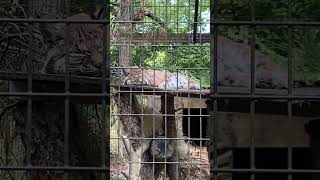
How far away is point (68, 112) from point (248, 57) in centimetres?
39

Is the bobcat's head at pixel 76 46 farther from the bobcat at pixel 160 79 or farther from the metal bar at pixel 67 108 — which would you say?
the bobcat at pixel 160 79

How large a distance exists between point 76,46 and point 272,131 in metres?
0.46

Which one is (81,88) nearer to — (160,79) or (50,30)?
(50,30)

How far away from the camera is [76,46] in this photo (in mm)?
1325

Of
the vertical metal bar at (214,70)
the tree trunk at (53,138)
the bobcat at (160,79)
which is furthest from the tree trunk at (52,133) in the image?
the bobcat at (160,79)

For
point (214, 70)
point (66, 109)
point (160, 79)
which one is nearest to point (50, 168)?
point (66, 109)

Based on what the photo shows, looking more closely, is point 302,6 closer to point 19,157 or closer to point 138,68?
point 19,157

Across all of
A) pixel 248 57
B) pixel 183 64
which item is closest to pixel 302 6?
pixel 248 57

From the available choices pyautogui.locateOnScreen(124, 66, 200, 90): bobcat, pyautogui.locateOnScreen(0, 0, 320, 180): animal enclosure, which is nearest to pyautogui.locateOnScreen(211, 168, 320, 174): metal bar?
pyautogui.locateOnScreen(0, 0, 320, 180): animal enclosure

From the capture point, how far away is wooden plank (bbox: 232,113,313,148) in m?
1.32

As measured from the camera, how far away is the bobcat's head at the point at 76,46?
51.6 inches

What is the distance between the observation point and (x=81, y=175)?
1320 mm

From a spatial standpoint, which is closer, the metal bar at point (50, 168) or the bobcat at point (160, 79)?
the metal bar at point (50, 168)

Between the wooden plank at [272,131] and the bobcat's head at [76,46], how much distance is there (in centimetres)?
32
